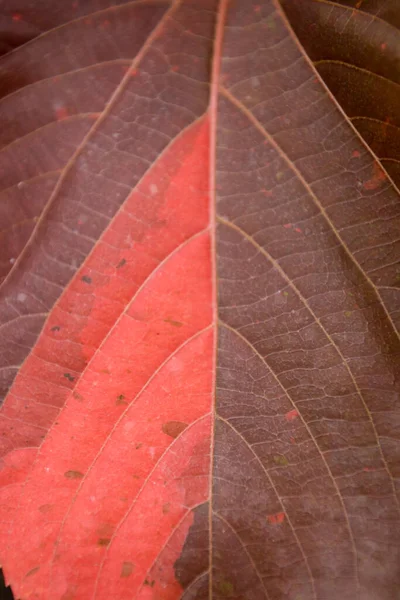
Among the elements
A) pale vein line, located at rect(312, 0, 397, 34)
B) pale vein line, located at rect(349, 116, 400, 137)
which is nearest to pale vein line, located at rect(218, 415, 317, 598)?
pale vein line, located at rect(349, 116, 400, 137)

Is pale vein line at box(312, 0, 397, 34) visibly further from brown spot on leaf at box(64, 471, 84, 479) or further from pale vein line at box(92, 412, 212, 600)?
brown spot on leaf at box(64, 471, 84, 479)

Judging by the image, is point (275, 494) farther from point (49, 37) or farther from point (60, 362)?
point (49, 37)

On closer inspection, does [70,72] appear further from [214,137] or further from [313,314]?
[313,314]

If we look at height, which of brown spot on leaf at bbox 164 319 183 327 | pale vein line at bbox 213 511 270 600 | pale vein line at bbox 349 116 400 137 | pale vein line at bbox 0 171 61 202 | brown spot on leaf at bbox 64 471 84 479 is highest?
pale vein line at bbox 349 116 400 137

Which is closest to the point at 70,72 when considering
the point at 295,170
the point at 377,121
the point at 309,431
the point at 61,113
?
the point at 61,113

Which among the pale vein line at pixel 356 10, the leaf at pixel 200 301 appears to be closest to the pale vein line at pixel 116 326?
the leaf at pixel 200 301

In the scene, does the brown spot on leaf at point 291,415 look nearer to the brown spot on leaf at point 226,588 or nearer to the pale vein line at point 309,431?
the pale vein line at point 309,431
